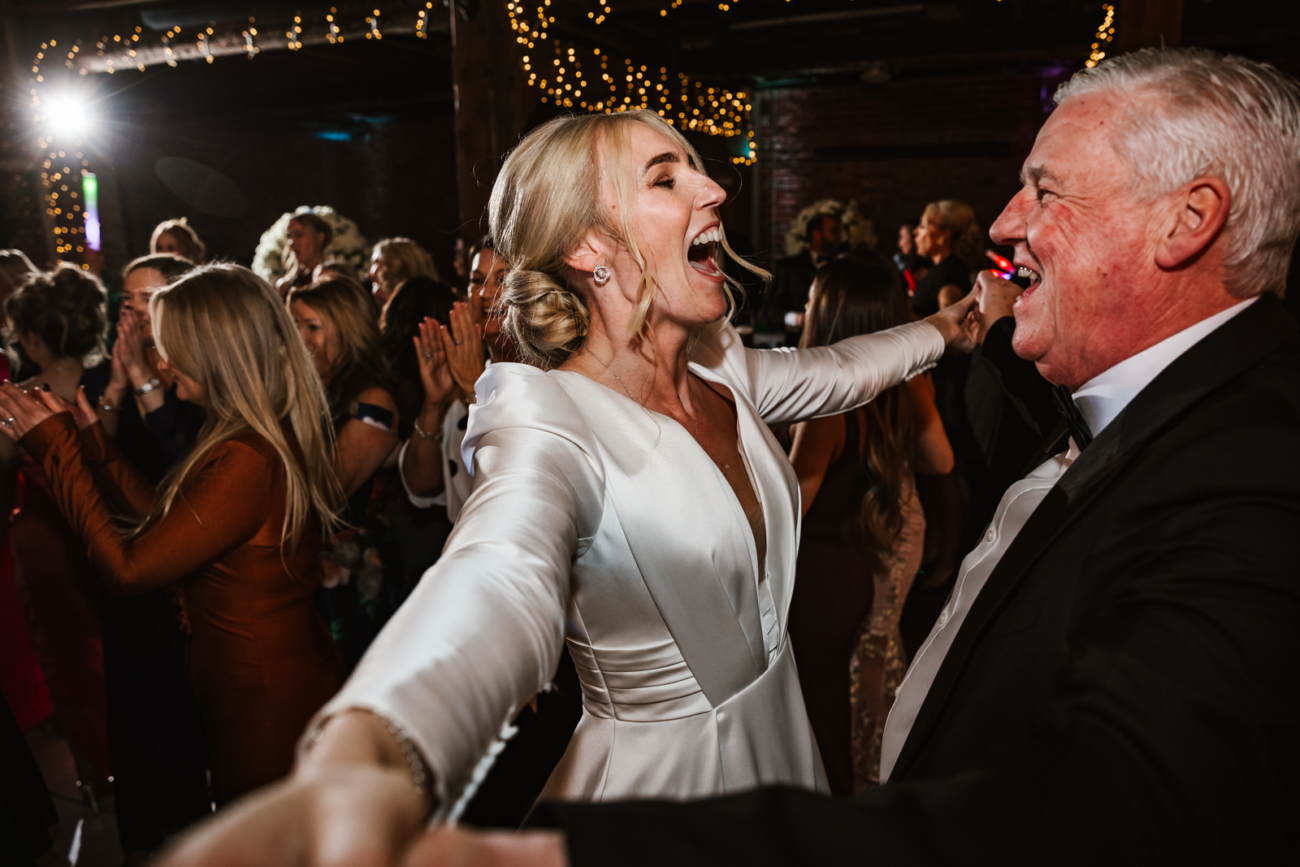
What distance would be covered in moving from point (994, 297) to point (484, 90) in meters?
3.54

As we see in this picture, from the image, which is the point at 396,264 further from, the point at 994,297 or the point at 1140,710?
the point at 1140,710

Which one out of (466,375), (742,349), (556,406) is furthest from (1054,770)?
(466,375)

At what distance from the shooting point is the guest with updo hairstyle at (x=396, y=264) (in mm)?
4301

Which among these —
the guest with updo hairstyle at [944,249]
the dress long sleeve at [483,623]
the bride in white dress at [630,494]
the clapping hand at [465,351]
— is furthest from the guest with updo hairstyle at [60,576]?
the guest with updo hairstyle at [944,249]

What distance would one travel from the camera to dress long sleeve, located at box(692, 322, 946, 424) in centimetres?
171

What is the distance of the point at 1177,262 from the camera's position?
0.89 meters

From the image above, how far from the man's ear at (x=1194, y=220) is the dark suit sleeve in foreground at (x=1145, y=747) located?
0.26m

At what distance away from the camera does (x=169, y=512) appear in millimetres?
1826

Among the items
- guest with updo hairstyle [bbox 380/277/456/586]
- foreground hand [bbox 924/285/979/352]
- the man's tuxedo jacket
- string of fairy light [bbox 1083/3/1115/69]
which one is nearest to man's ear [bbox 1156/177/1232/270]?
the man's tuxedo jacket

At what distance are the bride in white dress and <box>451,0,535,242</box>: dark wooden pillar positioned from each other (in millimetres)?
3228

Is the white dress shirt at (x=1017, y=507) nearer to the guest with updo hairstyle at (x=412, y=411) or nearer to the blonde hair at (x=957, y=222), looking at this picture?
the guest with updo hairstyle at (x=412, y=411)

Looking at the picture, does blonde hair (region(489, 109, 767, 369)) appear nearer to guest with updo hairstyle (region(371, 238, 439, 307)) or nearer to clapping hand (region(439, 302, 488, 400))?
clapping hand (region(439, 302, 488, 400))

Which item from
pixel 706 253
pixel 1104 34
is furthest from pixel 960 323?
pixel 1104 34

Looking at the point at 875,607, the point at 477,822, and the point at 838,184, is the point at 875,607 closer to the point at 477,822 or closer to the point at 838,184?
the point at 477,822
